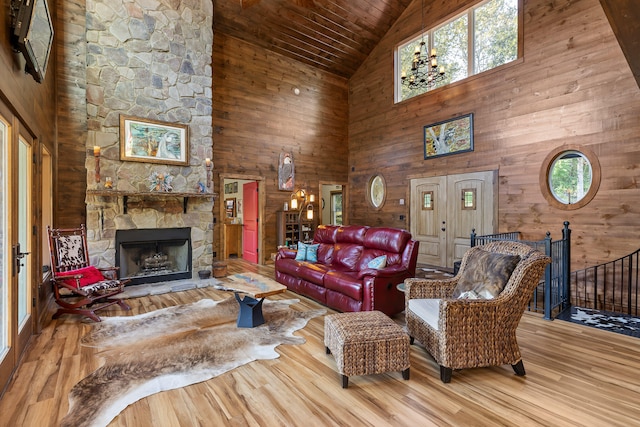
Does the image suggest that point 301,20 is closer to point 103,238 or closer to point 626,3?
point 103,238

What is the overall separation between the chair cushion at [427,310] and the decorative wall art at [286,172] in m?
5.48

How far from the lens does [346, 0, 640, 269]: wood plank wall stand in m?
4.42

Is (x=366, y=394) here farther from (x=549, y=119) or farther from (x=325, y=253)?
(x=549, y=119)

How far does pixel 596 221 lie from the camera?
15.1 feet

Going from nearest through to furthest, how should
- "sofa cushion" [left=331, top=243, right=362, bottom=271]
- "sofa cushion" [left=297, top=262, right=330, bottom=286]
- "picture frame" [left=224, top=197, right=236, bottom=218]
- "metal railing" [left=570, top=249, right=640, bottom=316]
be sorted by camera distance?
"sofa cushion" [left=297, top=262, right=330, bottom=286] < "metal railing" [left=570, top=249, right=640, bottom=316] < "sofa cushion" [left=331, top=243, right=362, bottom=271] < "picture frame" [left=224, top=197, right=236, bottom=218]

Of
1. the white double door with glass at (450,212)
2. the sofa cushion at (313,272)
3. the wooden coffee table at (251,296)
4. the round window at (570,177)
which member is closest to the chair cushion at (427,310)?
the wooden coffee table at (251,296)

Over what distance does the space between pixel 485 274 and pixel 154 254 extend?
16.9 ft

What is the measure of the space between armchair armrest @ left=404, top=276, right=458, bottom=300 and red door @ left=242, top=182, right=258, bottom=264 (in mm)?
5314

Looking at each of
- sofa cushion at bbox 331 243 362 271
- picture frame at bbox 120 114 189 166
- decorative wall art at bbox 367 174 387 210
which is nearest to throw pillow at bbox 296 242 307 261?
sofa cushion at bbox 331 243 362 271

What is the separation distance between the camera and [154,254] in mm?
5445

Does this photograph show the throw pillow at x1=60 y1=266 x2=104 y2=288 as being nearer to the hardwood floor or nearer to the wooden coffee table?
the hardwood floor

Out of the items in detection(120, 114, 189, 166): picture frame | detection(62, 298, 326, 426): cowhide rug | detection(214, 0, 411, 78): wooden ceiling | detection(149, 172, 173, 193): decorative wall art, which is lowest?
detection(62, 298, 326, 426): cowhide rug

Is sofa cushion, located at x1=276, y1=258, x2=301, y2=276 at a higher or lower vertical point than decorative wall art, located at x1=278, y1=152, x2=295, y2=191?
lower

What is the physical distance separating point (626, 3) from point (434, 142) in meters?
5.02
